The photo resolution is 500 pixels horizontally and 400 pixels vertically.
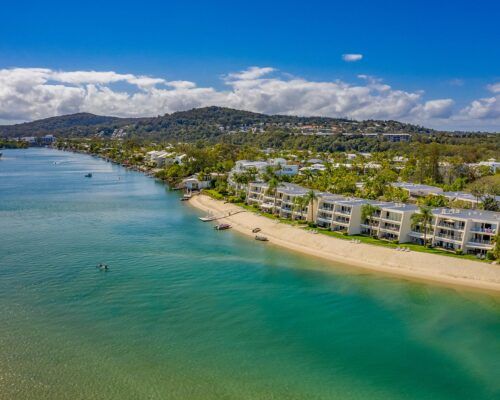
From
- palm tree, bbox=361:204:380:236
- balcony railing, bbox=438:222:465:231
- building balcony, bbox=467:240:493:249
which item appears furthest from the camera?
palm tree, bbox=361:204:380:236

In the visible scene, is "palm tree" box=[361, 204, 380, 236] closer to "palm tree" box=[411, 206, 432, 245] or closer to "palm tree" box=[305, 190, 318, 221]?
"palm tree" box=[411, 206, 432, 245]

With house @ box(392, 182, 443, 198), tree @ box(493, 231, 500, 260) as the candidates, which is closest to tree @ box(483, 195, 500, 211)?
house @ box(392, 182, 443, 198)

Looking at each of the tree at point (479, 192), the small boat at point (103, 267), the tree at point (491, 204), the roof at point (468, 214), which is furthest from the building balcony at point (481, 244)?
the small boat at point (103, 267)

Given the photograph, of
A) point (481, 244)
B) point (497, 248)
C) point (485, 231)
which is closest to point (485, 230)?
point (485, 231)

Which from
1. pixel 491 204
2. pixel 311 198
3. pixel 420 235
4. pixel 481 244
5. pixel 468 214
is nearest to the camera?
pixel 481 244

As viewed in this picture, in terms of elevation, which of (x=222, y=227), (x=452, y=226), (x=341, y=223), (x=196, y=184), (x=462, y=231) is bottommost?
(x=222, y=227)

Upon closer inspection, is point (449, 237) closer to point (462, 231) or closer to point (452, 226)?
point (452, 226)
